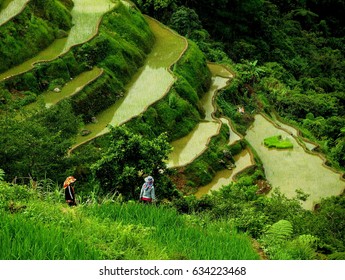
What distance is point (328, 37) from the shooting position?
134ft

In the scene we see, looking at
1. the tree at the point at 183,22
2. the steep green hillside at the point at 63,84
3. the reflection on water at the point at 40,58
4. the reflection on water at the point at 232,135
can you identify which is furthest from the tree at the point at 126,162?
the tree at the point at 183,22

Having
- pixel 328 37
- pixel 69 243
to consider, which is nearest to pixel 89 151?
pixel 69 243

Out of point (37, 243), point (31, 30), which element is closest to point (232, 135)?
point (31, 30)

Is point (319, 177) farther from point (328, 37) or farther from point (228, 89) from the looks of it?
point (328, 37)

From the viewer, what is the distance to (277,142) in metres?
22.2

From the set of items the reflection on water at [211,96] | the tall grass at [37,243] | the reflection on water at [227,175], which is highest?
the tall grass at [37,243]

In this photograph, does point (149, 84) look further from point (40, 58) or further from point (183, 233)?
point (183, 233)

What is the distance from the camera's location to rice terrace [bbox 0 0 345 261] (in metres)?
6.76

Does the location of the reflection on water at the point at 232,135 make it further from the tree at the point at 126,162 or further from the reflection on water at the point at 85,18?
the tree at the point at 126,162

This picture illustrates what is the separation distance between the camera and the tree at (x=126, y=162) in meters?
11.3

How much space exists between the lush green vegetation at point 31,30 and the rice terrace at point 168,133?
0.05m

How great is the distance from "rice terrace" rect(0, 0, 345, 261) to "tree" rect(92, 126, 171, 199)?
3cm

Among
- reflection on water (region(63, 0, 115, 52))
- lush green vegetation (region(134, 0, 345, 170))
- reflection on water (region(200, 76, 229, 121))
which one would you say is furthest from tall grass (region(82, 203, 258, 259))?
lush green vegetation (region(134, 0, 345, 170))

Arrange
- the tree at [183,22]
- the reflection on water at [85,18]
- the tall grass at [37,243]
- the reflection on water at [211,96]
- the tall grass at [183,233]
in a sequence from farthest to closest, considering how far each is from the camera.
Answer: the tree at [183,22], the reflection on water at [211,96], the reflection on water at [85,18], the tall grass at [183,233], the tall grass at [37,243]
